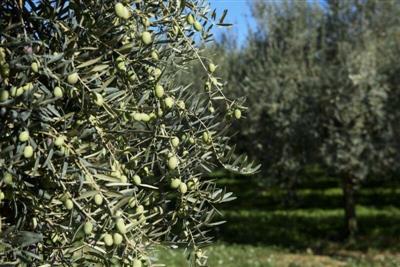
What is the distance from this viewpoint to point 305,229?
17719 mm

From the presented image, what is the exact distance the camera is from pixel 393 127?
1432 centimetres

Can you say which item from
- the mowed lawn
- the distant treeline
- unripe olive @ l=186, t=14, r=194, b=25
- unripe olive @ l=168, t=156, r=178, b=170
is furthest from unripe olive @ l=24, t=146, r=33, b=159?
the distant treeline

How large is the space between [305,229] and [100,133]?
54.7ft

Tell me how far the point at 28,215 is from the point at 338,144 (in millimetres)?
12831

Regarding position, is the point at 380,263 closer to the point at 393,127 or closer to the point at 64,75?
the point at 393,127

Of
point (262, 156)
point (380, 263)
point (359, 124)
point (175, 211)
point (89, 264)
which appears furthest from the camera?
point (262, 156)

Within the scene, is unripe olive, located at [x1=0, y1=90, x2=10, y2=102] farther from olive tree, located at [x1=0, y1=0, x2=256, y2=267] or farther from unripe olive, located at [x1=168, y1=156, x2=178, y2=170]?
unripe olive, located at [x1=168, y1=156, x2=178, y2=170]

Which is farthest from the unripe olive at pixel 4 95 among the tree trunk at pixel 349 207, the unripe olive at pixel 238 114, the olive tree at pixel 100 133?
the tree trunk at pixel 349 207

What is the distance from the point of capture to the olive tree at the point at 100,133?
149 cm

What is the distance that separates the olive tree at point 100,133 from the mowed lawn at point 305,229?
22.1ft

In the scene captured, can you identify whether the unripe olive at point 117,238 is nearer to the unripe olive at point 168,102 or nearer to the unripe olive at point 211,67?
the unripe olive at point 168,102

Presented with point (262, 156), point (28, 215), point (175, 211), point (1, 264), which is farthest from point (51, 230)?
point (262, 156)

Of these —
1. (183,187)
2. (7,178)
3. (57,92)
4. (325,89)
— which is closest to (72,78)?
(57,92)

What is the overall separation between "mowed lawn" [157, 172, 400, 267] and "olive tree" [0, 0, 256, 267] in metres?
6.73
